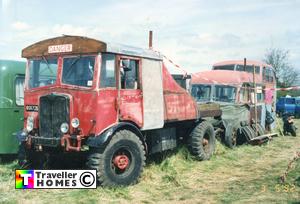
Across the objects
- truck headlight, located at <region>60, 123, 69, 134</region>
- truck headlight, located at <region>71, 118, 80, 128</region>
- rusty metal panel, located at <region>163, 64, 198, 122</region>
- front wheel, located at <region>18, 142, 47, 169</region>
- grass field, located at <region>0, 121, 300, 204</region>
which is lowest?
grass field, located at <region>0, 121, 300, 204</region>

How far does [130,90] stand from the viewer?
7914 millimetres

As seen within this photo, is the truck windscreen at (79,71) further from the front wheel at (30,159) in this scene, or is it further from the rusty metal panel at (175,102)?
the rusty metal panel at (175,102)

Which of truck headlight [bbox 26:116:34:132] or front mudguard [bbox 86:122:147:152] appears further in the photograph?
truck headlight [bbox 26:116:34:132]

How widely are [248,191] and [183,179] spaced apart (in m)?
1.46

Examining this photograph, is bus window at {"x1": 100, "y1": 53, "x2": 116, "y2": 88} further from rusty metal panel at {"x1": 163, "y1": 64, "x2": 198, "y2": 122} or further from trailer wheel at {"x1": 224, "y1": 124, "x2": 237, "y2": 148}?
trailer wheel at {"x1": 224, "y1": 124, "x2": 237, "y2": 148}

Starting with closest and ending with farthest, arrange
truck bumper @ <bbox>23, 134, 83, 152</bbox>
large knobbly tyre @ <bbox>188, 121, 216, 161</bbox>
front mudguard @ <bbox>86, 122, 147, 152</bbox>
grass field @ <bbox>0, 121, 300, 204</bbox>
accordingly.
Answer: grass field @ <bbox>0, 121, 300, 204</bbox>, front mudguard @ <bbox>86, 122, 147, 152</bbox>, truck bumper @ <bbox>23, 134, 83, 152</bbox>, large knobbly tyre @ <bbox>188, 121, 216, 161</bbox>

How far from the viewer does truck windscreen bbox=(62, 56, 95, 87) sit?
7406 mm

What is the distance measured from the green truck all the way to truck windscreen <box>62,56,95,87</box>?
2.13 metres

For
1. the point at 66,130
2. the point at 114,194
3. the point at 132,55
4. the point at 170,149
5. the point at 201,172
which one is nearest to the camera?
the point at 114,194

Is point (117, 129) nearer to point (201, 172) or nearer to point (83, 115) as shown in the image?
point (83, 115)

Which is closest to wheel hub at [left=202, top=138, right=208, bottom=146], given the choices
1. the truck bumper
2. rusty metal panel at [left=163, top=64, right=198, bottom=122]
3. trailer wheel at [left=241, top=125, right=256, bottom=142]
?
rusty metal panel at [left=163, top=64, right=198, bottom=122]

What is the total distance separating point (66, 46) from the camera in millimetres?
7723

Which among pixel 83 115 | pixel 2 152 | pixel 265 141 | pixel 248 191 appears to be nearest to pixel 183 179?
pixel 248 191

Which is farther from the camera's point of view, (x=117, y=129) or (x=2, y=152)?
(x=2, y=152)
